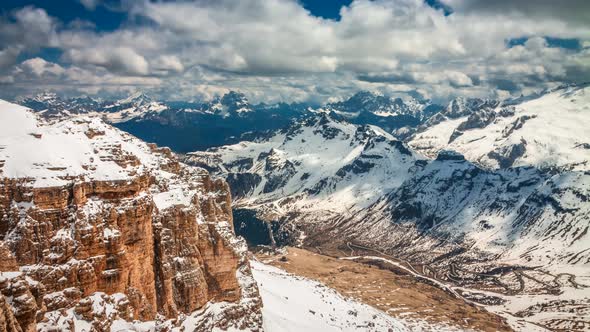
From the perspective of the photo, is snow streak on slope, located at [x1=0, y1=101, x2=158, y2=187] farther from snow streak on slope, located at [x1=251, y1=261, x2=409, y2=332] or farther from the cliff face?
snow streak on slope, located at [x1=251, y1=261, x2=409, y2=332]

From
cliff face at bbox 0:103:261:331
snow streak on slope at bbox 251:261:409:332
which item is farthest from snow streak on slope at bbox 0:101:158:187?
snow streak on slope at bbox 251:261:409:332

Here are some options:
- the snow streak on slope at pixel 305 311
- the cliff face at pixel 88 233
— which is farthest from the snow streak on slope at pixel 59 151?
the snow streak on slope at pixel 305 311

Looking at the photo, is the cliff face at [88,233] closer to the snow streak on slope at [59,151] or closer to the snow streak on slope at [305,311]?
the snow streak on slope at [59,151]

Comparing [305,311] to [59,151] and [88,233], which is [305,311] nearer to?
[88,233]

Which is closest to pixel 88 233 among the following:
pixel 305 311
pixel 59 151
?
pixel 59 151

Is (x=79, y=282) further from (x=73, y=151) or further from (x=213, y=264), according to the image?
(x=213, y=264)
